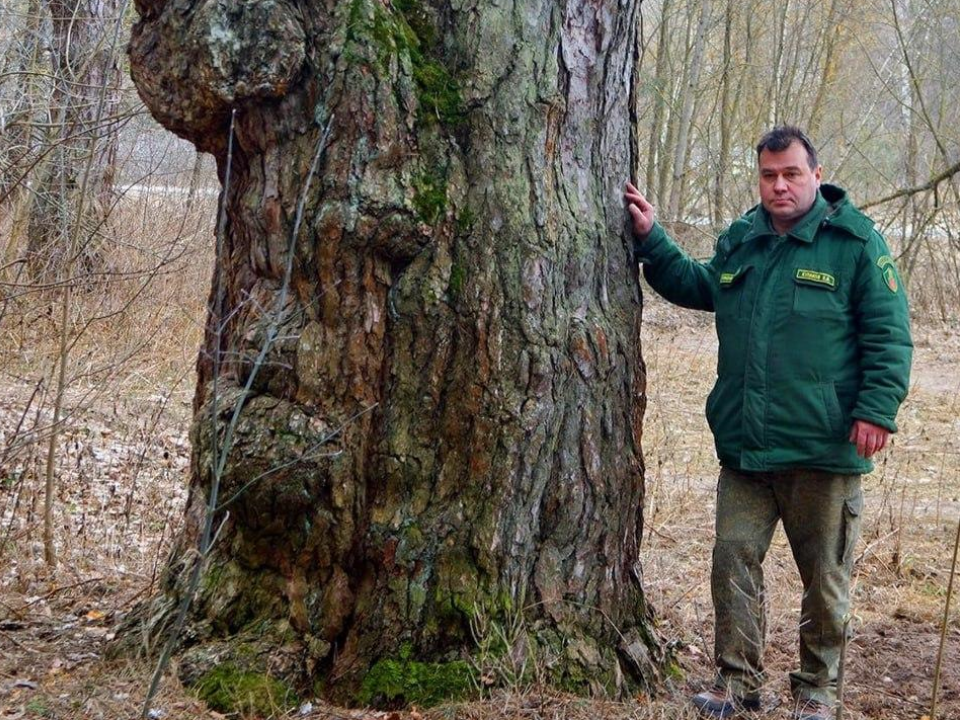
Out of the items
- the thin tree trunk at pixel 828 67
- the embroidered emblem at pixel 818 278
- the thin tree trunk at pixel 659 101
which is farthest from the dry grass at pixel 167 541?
the thin tree trunk at pixel 659 101

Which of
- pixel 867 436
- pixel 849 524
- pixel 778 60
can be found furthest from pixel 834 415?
pixel 778 60

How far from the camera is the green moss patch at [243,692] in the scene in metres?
3.56

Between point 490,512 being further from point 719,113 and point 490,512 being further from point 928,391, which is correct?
point 719,113

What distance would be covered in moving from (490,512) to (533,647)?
496 millimetres

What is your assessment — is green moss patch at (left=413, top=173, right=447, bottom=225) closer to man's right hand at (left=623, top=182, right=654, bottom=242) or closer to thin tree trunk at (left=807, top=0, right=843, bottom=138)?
man's right hand at (left=623, top=182, right=654, bottom=242)

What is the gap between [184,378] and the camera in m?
7.92

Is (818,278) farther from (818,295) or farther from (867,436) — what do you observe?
(867,436)

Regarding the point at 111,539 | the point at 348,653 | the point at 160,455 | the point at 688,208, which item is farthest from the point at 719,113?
the point at 348,653

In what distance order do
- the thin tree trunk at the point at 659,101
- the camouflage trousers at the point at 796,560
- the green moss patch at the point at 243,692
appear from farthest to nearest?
the thin tree trunk at the point at 659,101 < the camouflage trousers at the point at 796,560 < the green moss patch at the point at 243,692

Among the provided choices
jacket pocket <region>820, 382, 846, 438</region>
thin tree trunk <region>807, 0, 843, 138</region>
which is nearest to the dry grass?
jacket pocket <region>820, 382, 846, 438</region>

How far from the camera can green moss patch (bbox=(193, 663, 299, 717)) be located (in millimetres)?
3557

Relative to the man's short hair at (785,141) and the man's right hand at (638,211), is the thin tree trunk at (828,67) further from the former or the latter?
the man's right hand at (638,211)

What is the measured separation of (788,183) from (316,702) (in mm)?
2497

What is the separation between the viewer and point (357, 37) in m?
3.55
